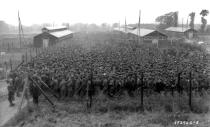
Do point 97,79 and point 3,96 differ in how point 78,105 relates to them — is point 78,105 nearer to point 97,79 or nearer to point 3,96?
point 97,79

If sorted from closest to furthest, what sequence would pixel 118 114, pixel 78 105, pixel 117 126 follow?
pixel 117 126
pixel 118 114
pixel 78 105

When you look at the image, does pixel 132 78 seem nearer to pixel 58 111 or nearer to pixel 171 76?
pixel 171 76

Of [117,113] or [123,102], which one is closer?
[117,113]

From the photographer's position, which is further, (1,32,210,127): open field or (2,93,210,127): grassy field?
(1,32,210,127): open field

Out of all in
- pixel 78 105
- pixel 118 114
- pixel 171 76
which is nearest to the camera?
pixel 118 114

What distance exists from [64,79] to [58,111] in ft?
6.21

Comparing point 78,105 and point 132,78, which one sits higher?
point 132,78

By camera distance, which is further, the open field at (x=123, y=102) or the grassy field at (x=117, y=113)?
the open field at (x=123, y=102)

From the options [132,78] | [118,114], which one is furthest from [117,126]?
[132,78]

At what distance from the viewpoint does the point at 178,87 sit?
9.14 metres

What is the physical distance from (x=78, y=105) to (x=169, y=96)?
374 centimetres

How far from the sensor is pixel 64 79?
976cm

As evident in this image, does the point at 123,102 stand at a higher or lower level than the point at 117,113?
higher

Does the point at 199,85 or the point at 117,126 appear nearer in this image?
the point at 117,126
